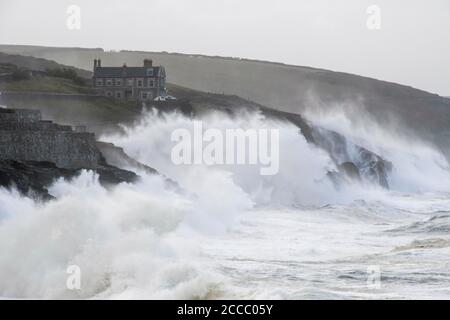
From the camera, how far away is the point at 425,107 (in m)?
121

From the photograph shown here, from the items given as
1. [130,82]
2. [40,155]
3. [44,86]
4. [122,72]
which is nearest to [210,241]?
[40,155]

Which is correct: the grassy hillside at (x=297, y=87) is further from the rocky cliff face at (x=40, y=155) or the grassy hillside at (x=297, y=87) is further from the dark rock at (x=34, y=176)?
the dark rock at (x=34, y=176)

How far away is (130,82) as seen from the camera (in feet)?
222

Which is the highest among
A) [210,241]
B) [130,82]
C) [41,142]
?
[130,82]

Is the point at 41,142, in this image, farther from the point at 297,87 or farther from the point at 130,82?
the point at 297,87

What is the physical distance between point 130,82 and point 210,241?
1656 inches

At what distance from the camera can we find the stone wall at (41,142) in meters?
30.2

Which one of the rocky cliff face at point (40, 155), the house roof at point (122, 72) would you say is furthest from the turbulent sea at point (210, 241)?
Result: the house roof at point (122, 72)

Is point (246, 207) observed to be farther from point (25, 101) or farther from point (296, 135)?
point (25, 101)

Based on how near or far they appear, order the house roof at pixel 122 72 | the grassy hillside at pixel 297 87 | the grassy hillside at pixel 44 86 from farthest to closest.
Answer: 1. the grassy hillside at pixel 297 87
2. the house roof at pixel 122 72
3. the grassy hillside at pixel 44 86

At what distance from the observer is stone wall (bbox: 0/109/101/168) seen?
30.2 m

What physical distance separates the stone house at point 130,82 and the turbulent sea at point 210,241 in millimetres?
20019

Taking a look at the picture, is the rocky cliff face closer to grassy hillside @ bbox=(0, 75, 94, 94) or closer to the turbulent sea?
the turbulent sea

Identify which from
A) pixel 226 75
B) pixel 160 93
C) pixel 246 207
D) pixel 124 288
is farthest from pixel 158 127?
pixel 226 75
